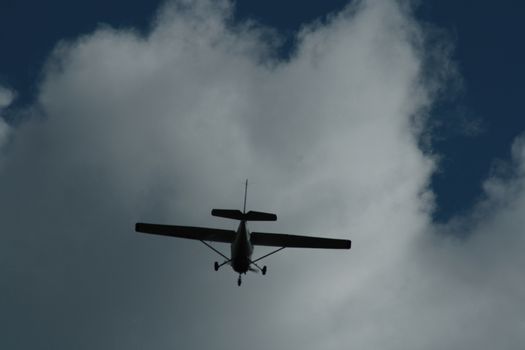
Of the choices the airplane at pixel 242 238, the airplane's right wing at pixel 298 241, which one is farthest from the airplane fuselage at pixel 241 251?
the airplane's right wing at pixel 298 241

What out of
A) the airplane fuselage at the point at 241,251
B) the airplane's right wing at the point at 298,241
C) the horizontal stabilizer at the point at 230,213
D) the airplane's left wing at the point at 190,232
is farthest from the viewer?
the airplane's right wing at the point at 298,241

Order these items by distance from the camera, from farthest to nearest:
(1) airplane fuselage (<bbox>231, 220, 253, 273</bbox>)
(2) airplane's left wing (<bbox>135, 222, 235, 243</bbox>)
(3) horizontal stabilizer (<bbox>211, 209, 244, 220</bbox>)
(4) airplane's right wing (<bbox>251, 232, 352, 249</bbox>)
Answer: (4) airplane's right wing (<bbox>251, 232, 352, 249</bbox>) → (2) airplane's left wing (<bbox>135, 222, 235, 243</bbox>) → (1) airplane fuselage (<bbox>231, 220, 253, 273</bbox>) → (3) horizontal stabilizer (<bbox>211, 209, 244, 220</bbox>)

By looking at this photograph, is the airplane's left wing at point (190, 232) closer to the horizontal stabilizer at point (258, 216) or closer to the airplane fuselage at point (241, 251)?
the airplane fuselage at point (241, 251)

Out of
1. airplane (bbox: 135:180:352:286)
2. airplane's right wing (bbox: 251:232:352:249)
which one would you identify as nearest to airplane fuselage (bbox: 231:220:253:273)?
airplane (bbox: 135:180:352:286)

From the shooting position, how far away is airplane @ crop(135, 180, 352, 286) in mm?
38688

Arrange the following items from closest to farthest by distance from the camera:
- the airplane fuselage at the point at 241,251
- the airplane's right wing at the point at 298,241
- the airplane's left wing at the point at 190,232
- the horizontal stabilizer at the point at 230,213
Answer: the horizontal stabilizer at the point at 230,213 < the airplane fuselage at the point at 241,251 < the airplane's left wing at the point at 190,232 < the airplane's right wing at the point at 298,241

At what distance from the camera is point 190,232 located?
145 feet

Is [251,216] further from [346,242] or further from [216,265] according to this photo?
[346,242]

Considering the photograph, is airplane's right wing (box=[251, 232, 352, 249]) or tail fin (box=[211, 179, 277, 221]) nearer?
tail fin (box=[211, 179, 277, 221])

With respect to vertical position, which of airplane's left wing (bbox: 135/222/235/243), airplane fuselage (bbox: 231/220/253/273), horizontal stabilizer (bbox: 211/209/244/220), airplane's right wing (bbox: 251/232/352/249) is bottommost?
airplane fuselage (bbox: 231/220/253/273)

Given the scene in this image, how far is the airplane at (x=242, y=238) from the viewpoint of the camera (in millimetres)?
38688

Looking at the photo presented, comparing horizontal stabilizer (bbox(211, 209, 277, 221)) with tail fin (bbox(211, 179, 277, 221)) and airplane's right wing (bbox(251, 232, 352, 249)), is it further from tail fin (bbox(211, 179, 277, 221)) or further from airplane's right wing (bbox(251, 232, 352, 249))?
airplane's right wing (bbox(251, 232, 352, 249))

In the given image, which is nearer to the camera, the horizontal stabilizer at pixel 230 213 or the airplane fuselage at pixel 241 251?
the horizontal stabilizer at pixel 230 213

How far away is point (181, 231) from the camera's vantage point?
4412 centimetres
